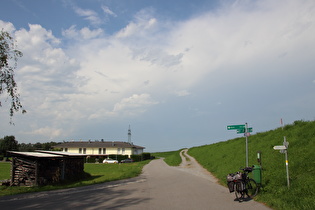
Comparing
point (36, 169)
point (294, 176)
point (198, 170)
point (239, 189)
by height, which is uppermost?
point (294, 176)

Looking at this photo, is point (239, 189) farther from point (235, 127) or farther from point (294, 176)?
point (235, 127)

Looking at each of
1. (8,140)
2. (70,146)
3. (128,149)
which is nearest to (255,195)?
(128,149)

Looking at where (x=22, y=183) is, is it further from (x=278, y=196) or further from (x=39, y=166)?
(x=278, y=196)

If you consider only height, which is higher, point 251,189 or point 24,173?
point 251,189

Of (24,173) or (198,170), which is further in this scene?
(198,170)

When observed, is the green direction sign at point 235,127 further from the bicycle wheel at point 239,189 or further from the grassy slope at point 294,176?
the bicycle wheel at point 239,189

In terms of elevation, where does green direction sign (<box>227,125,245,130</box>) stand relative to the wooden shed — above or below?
above

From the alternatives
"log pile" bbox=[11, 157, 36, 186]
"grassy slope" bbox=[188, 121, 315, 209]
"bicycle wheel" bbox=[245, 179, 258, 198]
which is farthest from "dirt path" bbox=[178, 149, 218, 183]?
"log pile" bbox=[11, 157, 36, 186]

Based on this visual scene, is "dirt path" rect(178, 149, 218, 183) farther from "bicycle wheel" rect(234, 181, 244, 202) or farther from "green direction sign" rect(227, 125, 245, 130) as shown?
"bicycle wheel" rect(234, 181, 244, 202)

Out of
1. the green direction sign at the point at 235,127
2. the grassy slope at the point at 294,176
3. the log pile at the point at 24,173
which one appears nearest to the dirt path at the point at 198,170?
the grassy slope at the point at 294,176

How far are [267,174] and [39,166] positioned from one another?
16597 mm

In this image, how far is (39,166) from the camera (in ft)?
67.9

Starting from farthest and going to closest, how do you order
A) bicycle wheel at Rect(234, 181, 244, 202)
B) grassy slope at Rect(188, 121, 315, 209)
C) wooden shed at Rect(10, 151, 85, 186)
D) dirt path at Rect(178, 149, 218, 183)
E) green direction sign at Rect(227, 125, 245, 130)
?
wooden shed at Rect(10, 151, 85, 186) < dirt path at Rect(178, 149, 218, 183) < green direction sign at Rect(227, 125, 245, 130) < bicycle wheel at Rect(234, 181, 244, 202) < grassy slope at Rect(188, 121, 315, 209)

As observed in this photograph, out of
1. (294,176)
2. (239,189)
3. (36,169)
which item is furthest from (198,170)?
(239,189)
